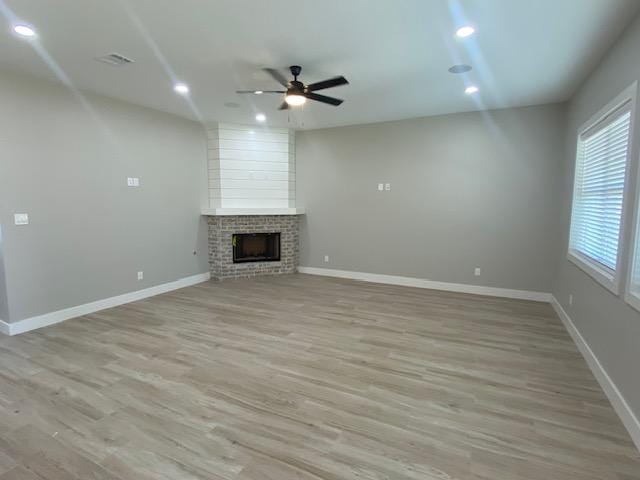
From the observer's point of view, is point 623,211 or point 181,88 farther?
point 181,88

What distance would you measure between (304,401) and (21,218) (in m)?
3.61

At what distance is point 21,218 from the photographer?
145 inches

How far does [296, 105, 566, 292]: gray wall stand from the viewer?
4.90 metres

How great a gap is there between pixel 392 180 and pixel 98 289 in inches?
185

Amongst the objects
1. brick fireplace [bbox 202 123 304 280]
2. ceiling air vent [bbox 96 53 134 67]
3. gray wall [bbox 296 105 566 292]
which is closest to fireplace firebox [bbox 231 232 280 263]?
brick fireplace [bbox 202 123 304 280]

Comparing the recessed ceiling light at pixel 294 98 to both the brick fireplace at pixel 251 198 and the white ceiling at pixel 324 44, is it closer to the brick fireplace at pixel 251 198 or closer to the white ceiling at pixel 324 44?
the white ceiling at pixel 324 44

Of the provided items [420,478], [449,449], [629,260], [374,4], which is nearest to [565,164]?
[629,260]

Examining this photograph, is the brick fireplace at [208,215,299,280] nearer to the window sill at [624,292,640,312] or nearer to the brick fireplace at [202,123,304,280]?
the brick fireplace at [202,123,304,280]

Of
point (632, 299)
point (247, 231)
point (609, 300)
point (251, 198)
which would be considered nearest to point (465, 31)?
point (632, 299)

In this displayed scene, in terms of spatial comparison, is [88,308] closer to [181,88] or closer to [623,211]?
[181,88]

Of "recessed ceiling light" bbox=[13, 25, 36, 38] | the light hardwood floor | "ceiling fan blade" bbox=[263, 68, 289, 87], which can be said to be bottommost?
the light hardwood floor

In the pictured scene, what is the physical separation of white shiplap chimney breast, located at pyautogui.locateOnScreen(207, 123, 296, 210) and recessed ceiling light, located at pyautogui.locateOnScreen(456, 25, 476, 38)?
4090mm

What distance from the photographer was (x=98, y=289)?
4484 millimetres

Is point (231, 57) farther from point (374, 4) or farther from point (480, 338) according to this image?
point (480, 338)
